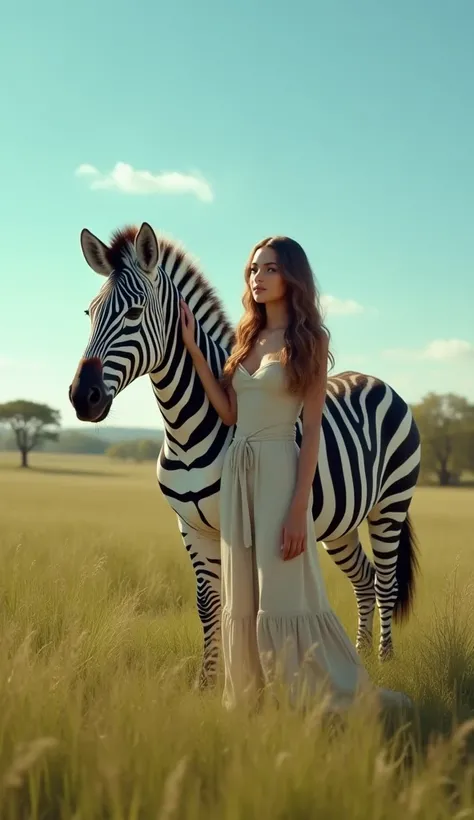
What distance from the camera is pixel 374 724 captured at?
2.28 m

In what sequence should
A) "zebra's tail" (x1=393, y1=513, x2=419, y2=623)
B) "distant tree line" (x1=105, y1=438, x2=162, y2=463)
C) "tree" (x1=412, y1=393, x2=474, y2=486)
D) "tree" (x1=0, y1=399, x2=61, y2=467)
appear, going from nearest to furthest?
"zebra's tail" (x1=393, y1=513, x2=419, y2=623), "tree" (x1=412, y1=393, x2=474, y2=486), "tree" (x1=0, y1=399, x2=61, y2=467), "distant tree line" (x1=105, y1=438, x2=162, y2=463)

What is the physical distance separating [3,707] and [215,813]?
2.97ft

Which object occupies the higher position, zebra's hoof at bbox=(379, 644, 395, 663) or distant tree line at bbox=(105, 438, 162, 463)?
distant tree line at bbox=(105, 438, 162, 463)

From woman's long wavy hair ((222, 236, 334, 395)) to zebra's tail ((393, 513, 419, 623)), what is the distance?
2881 mm

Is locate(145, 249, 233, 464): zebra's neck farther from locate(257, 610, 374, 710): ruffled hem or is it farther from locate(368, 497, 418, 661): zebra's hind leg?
locate(368, 497, 418, 661): zebra's hind leg

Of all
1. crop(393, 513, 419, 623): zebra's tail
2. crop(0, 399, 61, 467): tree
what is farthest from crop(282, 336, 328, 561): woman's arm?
crop(0, 399, 61, 467): tree

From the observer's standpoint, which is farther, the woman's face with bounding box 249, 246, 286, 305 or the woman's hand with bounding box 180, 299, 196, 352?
the woman's hand with bounding box 180, 299, 196, 352

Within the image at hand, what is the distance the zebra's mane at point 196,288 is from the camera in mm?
4215

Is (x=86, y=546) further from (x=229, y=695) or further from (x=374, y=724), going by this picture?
(x=374, y=724)

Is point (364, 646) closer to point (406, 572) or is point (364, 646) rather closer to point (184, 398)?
point (406, 572)

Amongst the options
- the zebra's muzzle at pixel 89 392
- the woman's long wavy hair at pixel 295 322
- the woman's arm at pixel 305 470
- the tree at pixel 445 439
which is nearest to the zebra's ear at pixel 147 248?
the woman's long wavy hair at pixel 295 322

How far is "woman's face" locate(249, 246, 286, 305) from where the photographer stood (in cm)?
344

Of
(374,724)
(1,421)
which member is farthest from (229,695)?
(1,421)

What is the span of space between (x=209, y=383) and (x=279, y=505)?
0.84 metres
